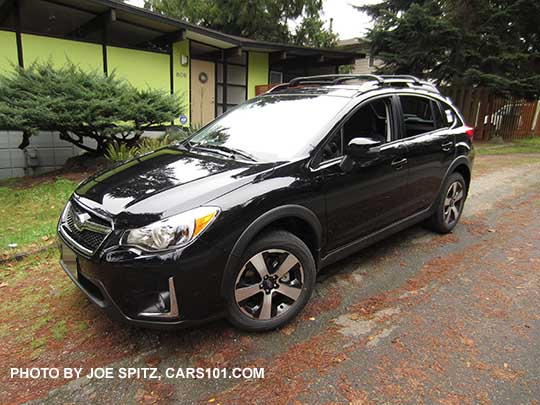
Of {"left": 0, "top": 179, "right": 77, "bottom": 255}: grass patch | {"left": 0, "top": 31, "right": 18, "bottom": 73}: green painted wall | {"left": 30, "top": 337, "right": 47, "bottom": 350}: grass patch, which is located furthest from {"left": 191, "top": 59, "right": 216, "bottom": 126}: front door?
{"left": 30, "top": 337, "right": 47, "bottom": 350}: grass patch

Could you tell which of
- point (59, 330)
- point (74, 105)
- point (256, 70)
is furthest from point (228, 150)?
point (256, 70)

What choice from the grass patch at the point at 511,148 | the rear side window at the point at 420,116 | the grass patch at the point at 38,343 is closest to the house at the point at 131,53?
the grass patch at the point at 38,343

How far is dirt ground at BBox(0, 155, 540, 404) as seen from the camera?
86.9 inches

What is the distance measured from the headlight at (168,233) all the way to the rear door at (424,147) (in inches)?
93.5

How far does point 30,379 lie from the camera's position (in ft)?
7.60

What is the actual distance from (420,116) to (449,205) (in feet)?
3.85

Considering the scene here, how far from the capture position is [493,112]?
14836mm

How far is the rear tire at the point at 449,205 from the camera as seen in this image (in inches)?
173

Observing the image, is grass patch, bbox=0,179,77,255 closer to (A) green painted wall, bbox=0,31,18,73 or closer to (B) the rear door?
(A) green painted wall, bbox=0,31,18,73

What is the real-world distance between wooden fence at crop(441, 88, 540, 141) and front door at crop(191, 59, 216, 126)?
9081mm

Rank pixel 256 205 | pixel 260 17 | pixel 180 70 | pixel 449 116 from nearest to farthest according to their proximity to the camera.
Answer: pixel 256 205 → pixel 449 116 → pixel 180 70 → pixel 260 17

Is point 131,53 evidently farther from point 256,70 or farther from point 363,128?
point 363,128

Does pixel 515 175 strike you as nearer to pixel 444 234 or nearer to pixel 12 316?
pixel 444 234

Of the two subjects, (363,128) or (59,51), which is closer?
(363,128)
